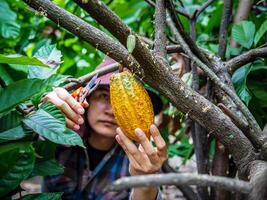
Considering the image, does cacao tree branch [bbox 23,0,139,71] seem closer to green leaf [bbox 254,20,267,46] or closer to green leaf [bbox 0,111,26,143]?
green leaf [bbox 0,111,26,143]

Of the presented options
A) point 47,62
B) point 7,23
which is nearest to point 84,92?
point 47,62

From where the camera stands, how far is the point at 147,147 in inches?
34.3

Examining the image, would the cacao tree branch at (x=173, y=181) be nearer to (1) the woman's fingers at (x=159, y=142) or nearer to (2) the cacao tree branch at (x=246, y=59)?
(1) the woman's fingers at (x=159, y=142)

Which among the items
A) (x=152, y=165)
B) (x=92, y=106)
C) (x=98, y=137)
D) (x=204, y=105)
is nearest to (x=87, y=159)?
(x=98, y=137)

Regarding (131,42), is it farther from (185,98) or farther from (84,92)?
(84,92)

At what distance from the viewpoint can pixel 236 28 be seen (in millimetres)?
1267

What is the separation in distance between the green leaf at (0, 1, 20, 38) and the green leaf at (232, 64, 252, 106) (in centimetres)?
93

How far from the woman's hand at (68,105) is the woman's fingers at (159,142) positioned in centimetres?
17

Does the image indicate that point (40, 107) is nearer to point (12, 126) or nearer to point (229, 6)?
point (12, 126)

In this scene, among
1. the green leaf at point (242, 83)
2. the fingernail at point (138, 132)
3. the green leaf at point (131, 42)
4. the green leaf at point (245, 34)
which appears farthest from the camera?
the green leaf at point (245, 34)

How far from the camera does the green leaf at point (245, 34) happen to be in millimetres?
1222

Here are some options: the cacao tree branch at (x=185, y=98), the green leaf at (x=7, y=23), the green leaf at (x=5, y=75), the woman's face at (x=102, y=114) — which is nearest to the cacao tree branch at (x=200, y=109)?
the cacao tree branch at (x=185, y=98)

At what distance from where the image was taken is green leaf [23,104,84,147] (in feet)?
2.57

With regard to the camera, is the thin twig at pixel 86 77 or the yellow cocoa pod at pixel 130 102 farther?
the thin twig at pixel 86 77
